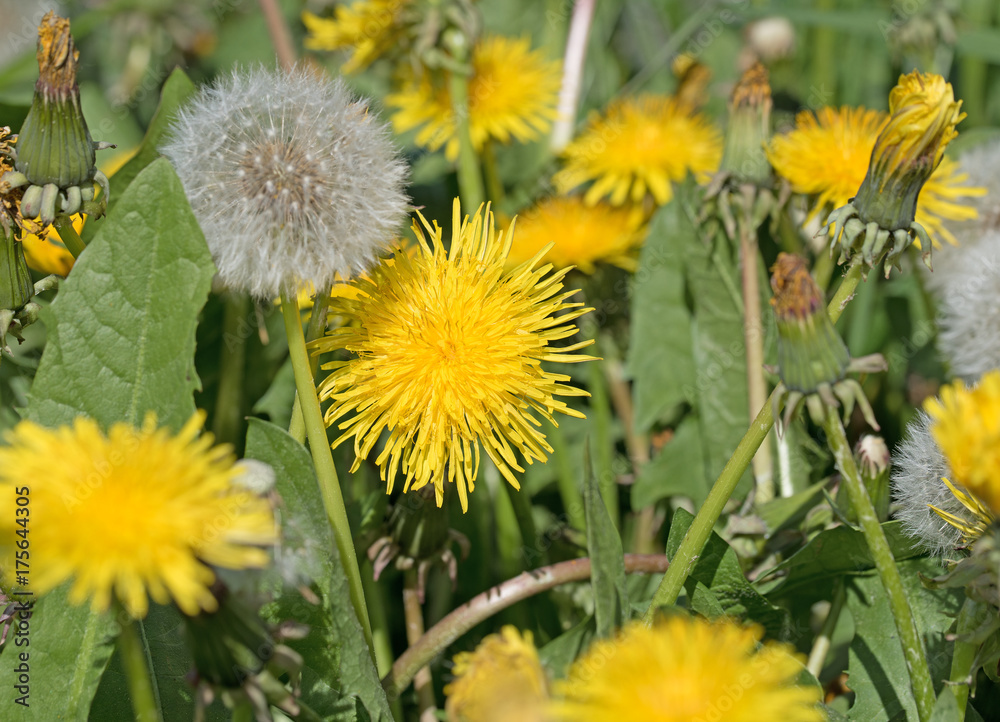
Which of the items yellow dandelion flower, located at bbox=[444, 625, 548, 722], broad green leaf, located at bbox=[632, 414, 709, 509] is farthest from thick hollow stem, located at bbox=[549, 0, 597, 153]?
yellow dandelion flower, located at bbox=[444, 625, 548, 722]

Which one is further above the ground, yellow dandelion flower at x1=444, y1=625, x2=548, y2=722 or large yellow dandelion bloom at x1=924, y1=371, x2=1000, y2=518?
large yellow dandelion bloom at x1=924, y1=371, x2=1000, y2=518

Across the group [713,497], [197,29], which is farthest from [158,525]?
[197,29]

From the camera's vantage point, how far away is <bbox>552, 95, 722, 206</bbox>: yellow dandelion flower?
102 inches

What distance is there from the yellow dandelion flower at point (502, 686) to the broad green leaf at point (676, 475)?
3.64 feet

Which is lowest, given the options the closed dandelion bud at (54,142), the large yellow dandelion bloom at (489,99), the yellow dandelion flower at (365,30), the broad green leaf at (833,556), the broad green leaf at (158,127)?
the broad green leaf at (833,556)

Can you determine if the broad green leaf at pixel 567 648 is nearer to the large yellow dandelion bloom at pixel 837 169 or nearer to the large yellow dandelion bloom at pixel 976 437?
the large yellow dandelion bloom at pixel 976 437

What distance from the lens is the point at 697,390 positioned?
6.93 ft

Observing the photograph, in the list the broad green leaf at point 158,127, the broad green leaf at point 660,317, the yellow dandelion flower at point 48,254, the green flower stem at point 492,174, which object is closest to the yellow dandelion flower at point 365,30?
the green flower stem at point 492,174

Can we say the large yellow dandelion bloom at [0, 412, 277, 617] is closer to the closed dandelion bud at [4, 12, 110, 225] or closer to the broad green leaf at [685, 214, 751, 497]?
the closed dandelion bud at [4, 12, 110, 225]

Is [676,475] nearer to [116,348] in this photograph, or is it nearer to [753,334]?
[753,334]

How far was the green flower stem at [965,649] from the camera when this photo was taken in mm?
1178

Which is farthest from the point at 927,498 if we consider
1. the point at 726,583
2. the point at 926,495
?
the point at 726,583

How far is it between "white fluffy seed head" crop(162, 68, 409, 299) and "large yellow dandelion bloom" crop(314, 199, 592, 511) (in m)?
0.11

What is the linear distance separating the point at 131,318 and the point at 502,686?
0.84 metres
